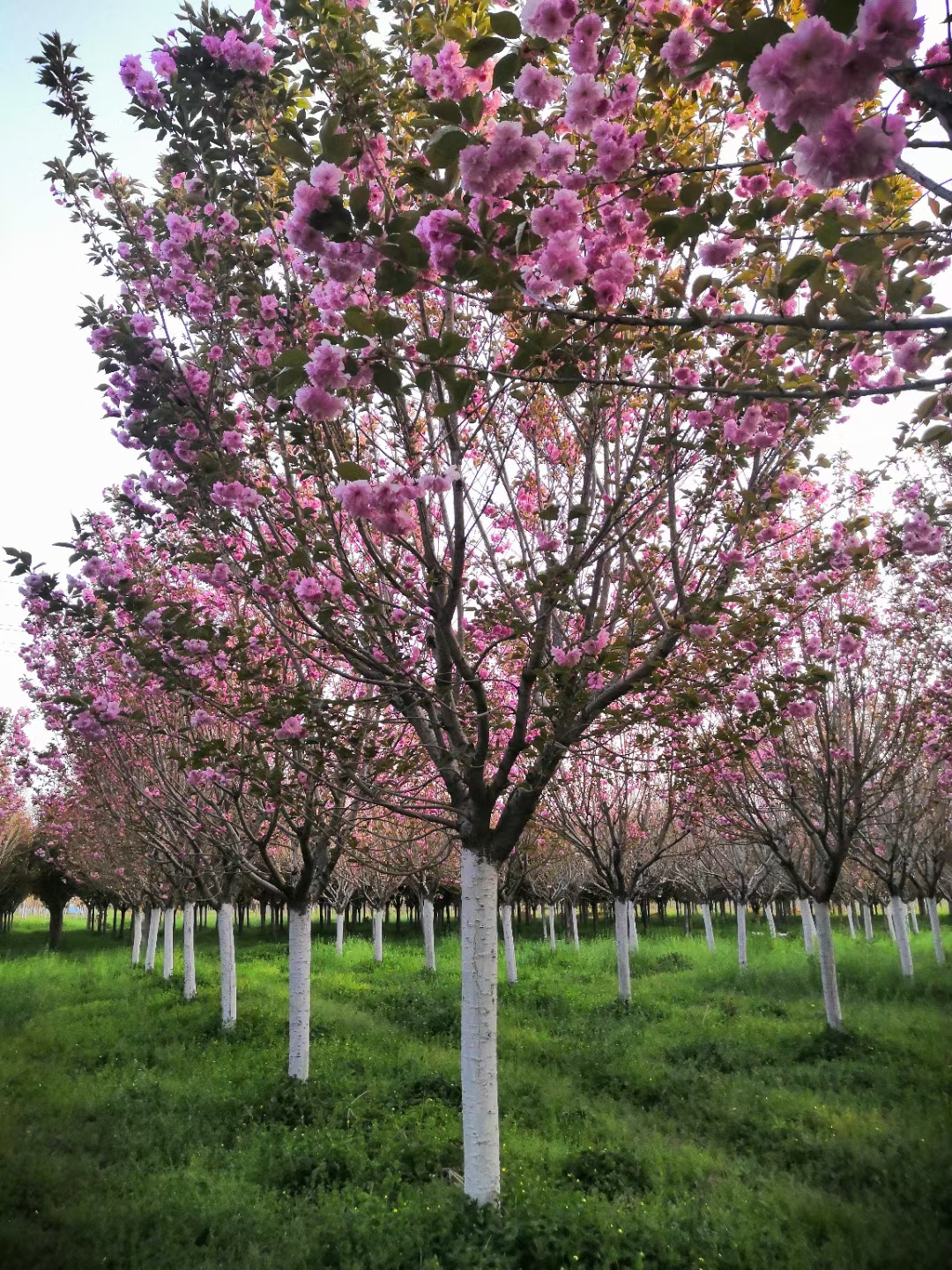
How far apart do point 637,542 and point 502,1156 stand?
6142 mm

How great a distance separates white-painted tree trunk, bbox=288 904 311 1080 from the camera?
9.61 metres

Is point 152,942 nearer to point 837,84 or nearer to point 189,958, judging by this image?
point 189,958

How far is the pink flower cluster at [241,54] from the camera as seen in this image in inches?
180

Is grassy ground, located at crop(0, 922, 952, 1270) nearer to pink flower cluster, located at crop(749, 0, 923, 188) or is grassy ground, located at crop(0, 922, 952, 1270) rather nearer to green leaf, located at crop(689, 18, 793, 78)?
pink flower cluster, located at crop(749, 0, 923, 188)

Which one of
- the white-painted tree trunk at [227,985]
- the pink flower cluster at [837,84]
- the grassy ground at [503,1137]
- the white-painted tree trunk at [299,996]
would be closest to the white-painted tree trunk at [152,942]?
the grassy ground at [503,1137]

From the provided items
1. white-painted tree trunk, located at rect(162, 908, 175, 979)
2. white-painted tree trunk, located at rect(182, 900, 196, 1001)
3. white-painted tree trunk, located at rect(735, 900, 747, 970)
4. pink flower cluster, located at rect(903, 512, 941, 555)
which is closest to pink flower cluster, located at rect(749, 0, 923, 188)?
pink flower cluster, located at rect(903, 512, 941, 555)

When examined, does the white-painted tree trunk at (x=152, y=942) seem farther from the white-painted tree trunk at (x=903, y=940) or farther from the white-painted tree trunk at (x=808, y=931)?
the white-painted tree trunk at (x=903, y=940)

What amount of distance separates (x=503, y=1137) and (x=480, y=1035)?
311 centimetres

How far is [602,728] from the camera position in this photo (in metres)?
5.64

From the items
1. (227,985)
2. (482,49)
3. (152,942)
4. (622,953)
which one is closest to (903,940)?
(622,953)

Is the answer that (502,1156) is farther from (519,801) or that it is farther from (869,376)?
(869,376)

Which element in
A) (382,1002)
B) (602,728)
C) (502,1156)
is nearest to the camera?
(602,728)

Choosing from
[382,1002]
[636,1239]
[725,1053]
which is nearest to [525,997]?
[382,1002]

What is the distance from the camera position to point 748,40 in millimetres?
1806
